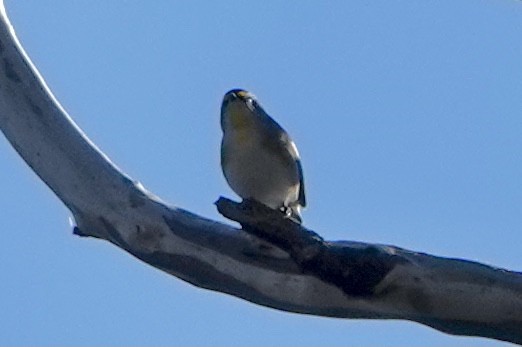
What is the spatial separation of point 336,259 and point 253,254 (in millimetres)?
339

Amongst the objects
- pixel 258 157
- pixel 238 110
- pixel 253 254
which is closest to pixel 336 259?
pixel 253 254

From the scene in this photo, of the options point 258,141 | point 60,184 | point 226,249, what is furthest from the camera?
point 258,141

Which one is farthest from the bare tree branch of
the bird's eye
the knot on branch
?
the bird's eye

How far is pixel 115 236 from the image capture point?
478 centimetres

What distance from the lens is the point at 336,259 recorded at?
4.36 meters

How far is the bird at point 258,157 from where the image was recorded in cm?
634

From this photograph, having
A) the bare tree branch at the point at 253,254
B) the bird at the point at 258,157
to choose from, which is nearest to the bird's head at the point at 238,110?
the bird at the point at 258,157

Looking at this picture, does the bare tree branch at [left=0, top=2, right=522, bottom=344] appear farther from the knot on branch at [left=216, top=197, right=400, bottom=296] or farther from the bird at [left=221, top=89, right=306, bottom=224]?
the bird at [left=221, top=89, right=306, bottom=224]

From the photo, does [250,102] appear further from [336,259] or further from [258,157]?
[336,259]

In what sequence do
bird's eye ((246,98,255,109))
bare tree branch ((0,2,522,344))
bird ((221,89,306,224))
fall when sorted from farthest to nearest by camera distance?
bird's eye ((246,98,255,109))
bird ((221,89,306,224))
bare tree branch ((0,2,522,344))

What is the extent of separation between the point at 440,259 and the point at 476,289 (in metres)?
0.17

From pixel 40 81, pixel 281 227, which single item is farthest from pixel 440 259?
pixel 40 81

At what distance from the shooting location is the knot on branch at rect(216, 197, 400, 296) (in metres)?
4.34

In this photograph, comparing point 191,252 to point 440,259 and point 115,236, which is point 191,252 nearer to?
point 115,236
